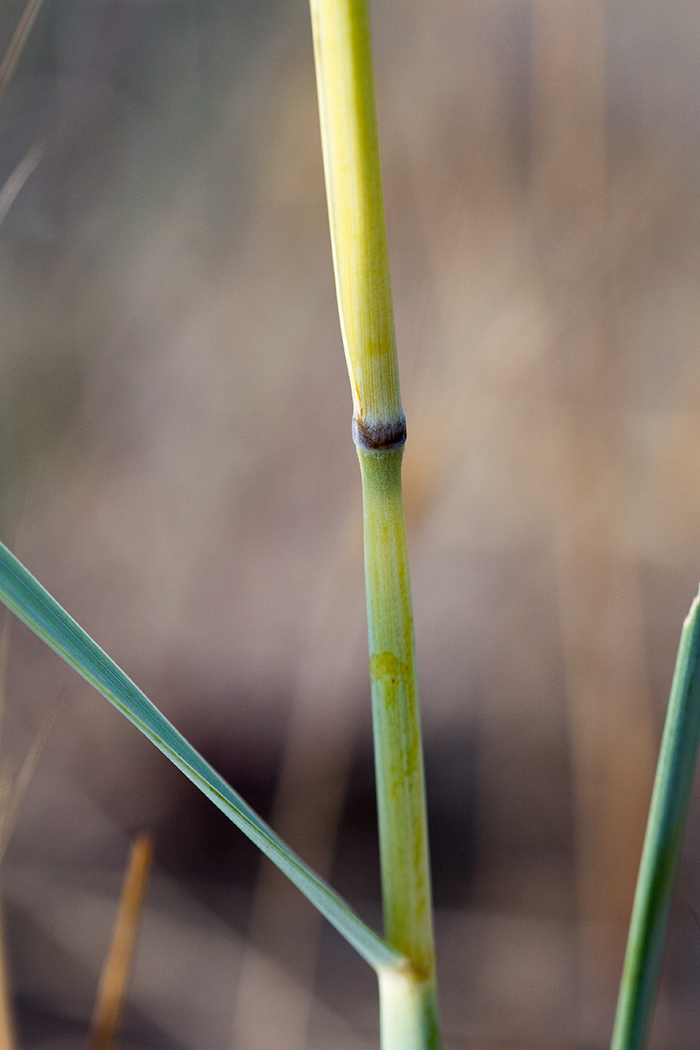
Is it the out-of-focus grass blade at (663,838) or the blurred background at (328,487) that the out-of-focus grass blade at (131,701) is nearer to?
the out-of-focus grass blade at (663,838)

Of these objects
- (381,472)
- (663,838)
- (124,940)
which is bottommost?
(124,940)

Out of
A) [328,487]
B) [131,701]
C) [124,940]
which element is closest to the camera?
[131,701]

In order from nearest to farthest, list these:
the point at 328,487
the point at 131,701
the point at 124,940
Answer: the point at 131,701 < the point at 124,940 < the point at 328,487

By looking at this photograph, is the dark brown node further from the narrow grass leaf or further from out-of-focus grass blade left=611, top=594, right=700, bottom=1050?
the narrow grass leaf

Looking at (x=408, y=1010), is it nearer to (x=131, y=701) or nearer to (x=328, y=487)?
(x=131, y=701)

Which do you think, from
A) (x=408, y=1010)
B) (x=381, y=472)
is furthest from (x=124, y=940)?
(x=381, y=472)

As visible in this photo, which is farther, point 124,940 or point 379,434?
point 124,940

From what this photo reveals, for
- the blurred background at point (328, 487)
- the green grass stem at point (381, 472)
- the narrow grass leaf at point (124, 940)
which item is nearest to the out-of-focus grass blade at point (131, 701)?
the green grass stem at point (381, 472)
